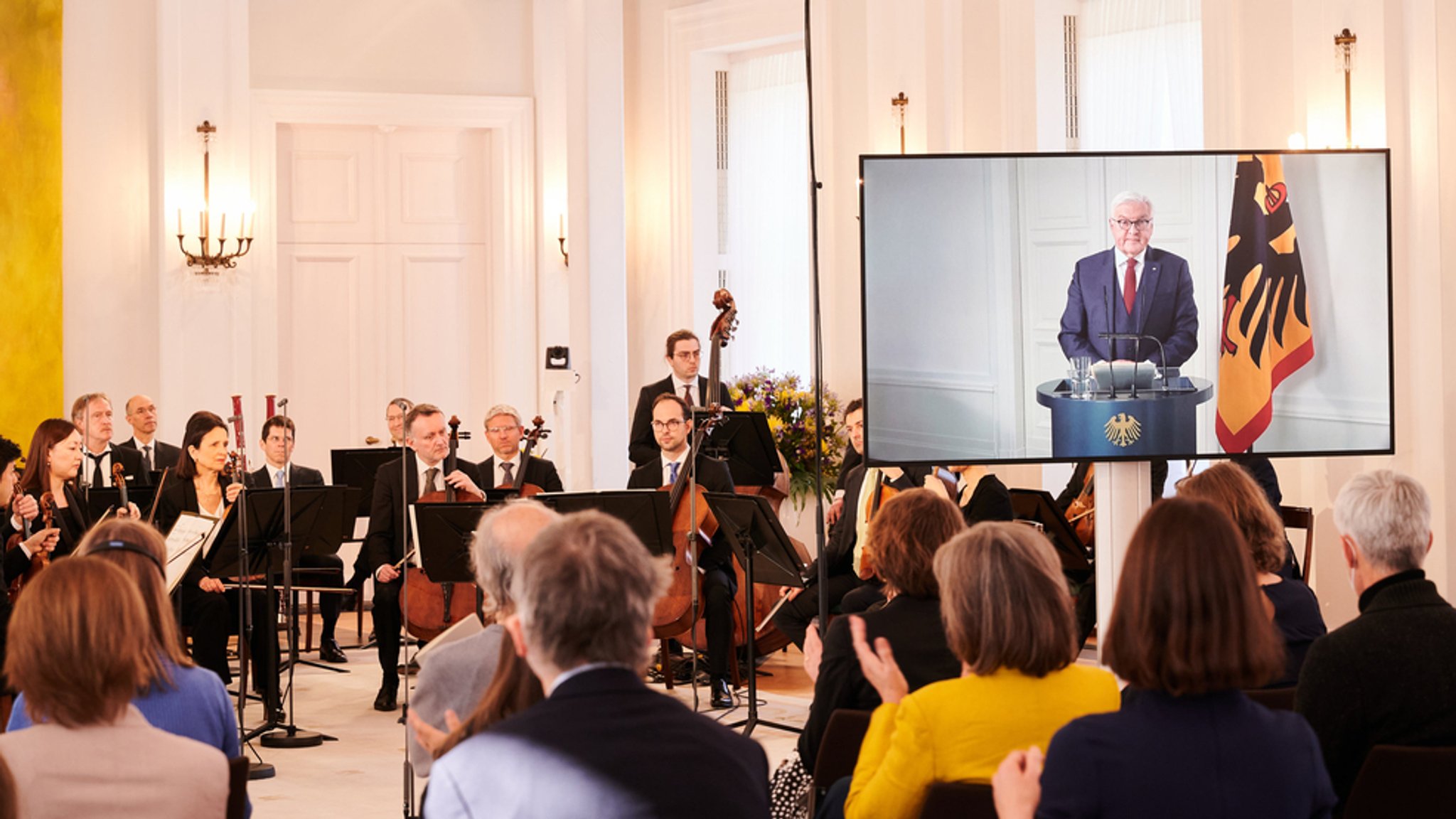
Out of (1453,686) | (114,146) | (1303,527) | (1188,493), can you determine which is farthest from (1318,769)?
(114,146)

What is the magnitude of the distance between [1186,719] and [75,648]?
1642 millimetres

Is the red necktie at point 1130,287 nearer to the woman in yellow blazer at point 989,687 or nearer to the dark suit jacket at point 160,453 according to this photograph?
the woman in yellow blazer at point 989,687

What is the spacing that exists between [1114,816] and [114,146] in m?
9.05

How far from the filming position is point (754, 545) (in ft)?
19.2

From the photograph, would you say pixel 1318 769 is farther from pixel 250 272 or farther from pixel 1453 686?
pixel 250 272

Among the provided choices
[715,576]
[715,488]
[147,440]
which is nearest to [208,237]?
[147,440]

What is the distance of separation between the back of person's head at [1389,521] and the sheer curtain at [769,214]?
21.8 ft

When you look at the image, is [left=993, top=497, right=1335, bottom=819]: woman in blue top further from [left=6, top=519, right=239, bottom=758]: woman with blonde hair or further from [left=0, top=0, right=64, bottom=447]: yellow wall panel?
[left=0, top=0, right=64, bottom=447]: yellow wall panel

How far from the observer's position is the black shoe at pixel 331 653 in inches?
332

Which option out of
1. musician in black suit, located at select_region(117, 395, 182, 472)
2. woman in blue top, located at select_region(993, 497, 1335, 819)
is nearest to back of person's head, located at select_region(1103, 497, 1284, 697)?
woman in blue top, located at select_region(993, 497, 1335, 819)

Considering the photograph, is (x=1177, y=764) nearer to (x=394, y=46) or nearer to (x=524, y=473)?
(x=524, y=473)

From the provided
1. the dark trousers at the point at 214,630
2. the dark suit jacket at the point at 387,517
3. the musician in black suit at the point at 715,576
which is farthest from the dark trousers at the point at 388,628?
the musician in black suit at the point at 715,576

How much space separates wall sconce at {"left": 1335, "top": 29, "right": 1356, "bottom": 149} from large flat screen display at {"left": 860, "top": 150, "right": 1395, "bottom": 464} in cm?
200

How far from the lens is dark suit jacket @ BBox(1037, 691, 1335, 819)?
2.15 m
